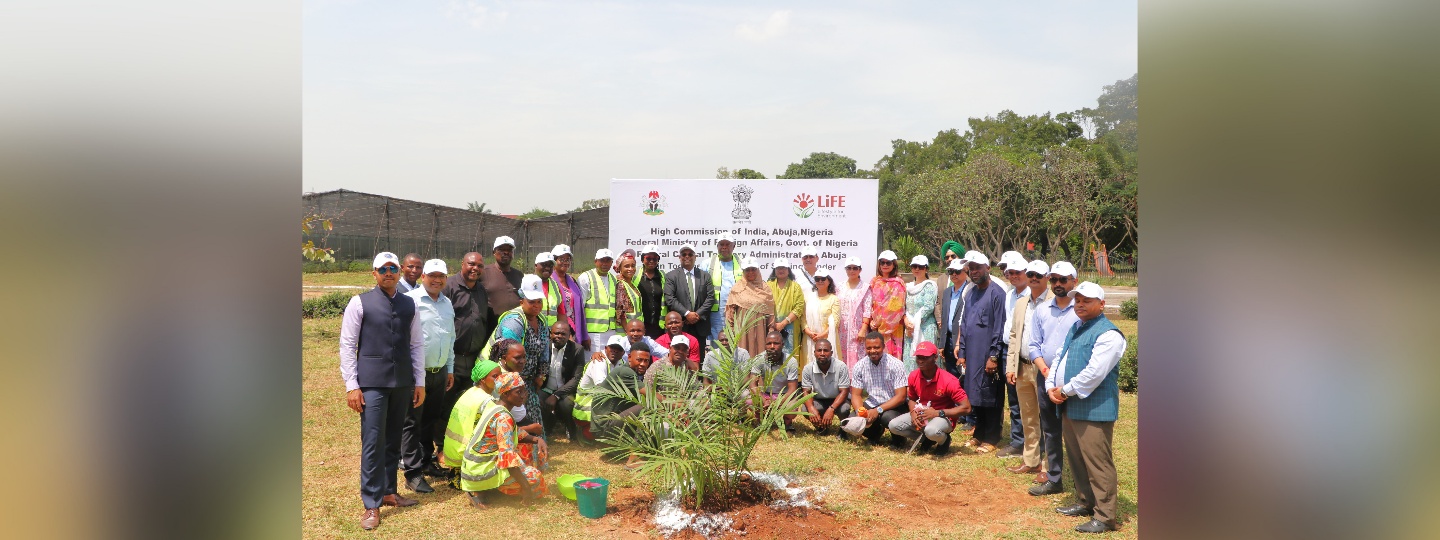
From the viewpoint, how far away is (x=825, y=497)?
5.62 metres

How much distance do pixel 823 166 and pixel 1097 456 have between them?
4982 centimetres

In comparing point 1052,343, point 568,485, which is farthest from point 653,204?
point 1052,343

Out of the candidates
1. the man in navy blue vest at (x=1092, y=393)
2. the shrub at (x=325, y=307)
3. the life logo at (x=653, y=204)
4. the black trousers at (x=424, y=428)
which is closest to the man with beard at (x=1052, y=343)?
the man in navy blue vest at (x=1092, y=393)

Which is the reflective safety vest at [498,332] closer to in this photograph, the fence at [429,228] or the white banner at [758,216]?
the white banner at [758,216]

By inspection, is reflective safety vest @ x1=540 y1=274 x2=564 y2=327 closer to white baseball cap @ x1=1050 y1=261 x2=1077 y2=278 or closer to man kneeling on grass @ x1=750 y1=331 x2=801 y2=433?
man kneeling on grass @ x1=750 y1=331 x2=801 y2=433

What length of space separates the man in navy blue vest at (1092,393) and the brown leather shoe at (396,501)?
4.17 meters

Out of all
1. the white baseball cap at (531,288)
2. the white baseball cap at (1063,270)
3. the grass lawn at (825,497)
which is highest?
the white baseball cap at (1063,270)

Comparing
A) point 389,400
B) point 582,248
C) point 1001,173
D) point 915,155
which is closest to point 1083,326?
point 389,400

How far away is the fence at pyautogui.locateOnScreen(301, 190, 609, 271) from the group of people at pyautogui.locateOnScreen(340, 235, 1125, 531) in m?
11.0

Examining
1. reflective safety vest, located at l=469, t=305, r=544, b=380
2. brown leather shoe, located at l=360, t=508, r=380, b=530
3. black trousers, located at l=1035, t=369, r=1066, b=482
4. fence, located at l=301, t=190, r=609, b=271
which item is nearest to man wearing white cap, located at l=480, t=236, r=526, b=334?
reflective safety vest, located at l=469, t=305, r=544, b=380

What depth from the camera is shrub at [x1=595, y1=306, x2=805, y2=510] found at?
16.3ft

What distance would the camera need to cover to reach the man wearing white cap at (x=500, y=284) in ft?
22.0
